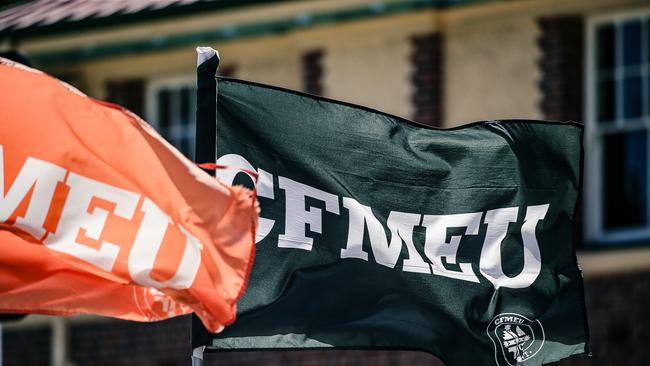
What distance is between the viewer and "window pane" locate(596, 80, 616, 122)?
591 inches

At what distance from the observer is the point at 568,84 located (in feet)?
49.5

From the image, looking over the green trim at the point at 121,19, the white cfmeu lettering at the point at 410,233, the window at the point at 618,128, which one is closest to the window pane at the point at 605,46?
the window at the point at 618,128

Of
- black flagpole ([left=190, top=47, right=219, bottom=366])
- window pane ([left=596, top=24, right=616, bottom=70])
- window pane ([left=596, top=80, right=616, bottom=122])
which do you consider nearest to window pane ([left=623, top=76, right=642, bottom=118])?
window pane ([left=596, top=80, right=616, bottom=122])

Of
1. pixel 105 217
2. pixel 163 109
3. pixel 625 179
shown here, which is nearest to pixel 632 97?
pixel 625 179

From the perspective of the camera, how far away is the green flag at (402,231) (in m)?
9.04

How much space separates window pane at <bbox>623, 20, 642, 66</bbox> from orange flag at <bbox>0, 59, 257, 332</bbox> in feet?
22.7

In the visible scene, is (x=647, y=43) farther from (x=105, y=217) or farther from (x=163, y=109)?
(x=105, y=217)

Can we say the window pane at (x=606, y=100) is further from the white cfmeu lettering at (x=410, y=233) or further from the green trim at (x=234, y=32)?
the white cfmeu lettering at (x=410, y=233)

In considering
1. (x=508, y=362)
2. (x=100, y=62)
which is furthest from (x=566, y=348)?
(x=100, y=62)

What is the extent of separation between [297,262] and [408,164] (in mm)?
878

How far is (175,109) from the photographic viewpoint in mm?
17125

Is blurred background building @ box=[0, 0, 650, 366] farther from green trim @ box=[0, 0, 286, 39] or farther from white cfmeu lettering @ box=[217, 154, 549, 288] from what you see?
white cfmeu lettering @ box=[217, 154, 549, 288]

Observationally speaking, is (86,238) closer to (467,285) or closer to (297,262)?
(297,262)

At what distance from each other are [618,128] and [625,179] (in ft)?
1.40
